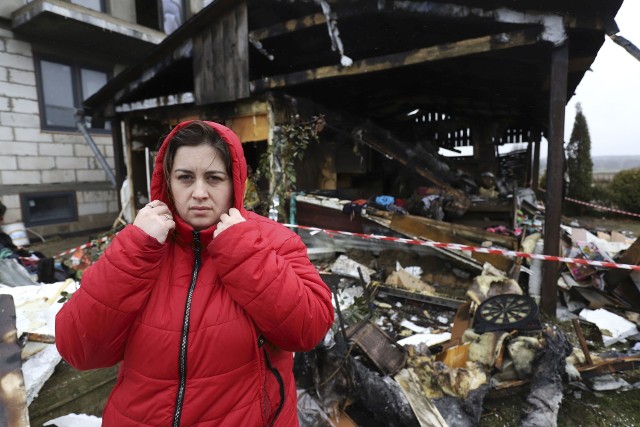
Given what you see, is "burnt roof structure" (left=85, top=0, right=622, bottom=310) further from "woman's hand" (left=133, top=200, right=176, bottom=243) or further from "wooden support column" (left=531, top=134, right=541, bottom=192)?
"woman's hand" (left=133, top=200, right=176, bottom=243)

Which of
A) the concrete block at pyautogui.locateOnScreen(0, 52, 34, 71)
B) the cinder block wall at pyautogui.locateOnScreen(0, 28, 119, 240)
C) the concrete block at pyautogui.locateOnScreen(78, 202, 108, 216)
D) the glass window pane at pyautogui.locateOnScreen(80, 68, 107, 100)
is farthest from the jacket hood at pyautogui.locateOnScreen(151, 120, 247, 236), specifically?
the glass window pane at pyautogui.locateOnScreen(80, 68, 107, 100)

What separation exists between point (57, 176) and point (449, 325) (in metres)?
11.6

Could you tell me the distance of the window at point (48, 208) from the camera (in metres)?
9.77

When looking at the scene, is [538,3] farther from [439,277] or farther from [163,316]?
[163,316]

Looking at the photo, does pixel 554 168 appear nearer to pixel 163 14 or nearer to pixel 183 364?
pixel 183 364

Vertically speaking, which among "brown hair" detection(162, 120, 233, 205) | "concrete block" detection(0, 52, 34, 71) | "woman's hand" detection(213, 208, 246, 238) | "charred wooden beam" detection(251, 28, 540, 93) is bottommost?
"woman's hand" detection(213, 208, 246, 238)

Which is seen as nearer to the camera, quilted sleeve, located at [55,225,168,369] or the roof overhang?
quilted sleeve, located at [55,225,168,369]

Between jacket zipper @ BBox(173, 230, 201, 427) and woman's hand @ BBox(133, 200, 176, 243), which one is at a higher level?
woman's hand @ BBox(133, 200, 176, 243)

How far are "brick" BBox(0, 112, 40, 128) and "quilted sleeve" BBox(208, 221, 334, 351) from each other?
11.7 meters

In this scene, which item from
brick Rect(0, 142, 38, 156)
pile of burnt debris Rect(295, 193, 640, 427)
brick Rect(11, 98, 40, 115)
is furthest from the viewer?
brick Rect(11, 98, 40, 115)

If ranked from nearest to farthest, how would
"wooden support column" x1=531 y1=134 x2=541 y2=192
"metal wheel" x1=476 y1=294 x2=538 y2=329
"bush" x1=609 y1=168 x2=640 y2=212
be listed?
"metal wheel" x1=476 y1=294 x2=538 y2=329 → "wooden support column" x1=531 y1=134 x2=541 y2=192 → "bush" x1=609 y1=168 x2=640 y2=212

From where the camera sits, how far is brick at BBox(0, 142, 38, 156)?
9.20 metres

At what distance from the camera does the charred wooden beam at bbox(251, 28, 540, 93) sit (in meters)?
4.11

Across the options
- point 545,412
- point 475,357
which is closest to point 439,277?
point 475,357
